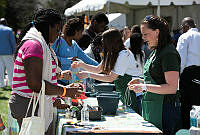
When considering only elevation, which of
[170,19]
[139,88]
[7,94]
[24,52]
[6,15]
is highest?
[6,15]

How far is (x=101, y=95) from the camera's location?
330 centimetres

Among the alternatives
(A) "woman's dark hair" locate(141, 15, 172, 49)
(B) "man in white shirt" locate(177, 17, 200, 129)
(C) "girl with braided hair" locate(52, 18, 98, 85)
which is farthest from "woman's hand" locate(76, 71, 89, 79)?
(B) "man in white shirt" locate(177, 17, 200, 129)

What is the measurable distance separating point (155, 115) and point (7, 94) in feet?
21.6

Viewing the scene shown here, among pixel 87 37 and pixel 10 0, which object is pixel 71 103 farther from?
pixel 10 0

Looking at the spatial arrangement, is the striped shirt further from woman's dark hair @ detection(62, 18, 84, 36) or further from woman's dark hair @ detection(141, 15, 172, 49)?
woman's dark hair @ detection(62, 18, 84, 36)

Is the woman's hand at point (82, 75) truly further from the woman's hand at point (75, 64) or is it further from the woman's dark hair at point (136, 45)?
the woman's dark hair at point (136, 45)

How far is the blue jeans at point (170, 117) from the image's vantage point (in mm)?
3014

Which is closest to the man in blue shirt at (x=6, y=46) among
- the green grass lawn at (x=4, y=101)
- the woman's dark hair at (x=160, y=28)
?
the green grass lawn at (x=4, y=101)

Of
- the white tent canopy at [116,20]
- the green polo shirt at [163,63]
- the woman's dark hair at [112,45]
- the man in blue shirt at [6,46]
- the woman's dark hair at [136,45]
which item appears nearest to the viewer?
the green polo shirt at [163,63]

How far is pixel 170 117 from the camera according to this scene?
3.01 m

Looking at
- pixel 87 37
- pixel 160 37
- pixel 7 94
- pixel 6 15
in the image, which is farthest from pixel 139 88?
pixel 6 15

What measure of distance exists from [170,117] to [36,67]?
120 cm

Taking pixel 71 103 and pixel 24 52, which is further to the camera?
pixel 71 103

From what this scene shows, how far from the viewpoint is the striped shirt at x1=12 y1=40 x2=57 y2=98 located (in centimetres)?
255
